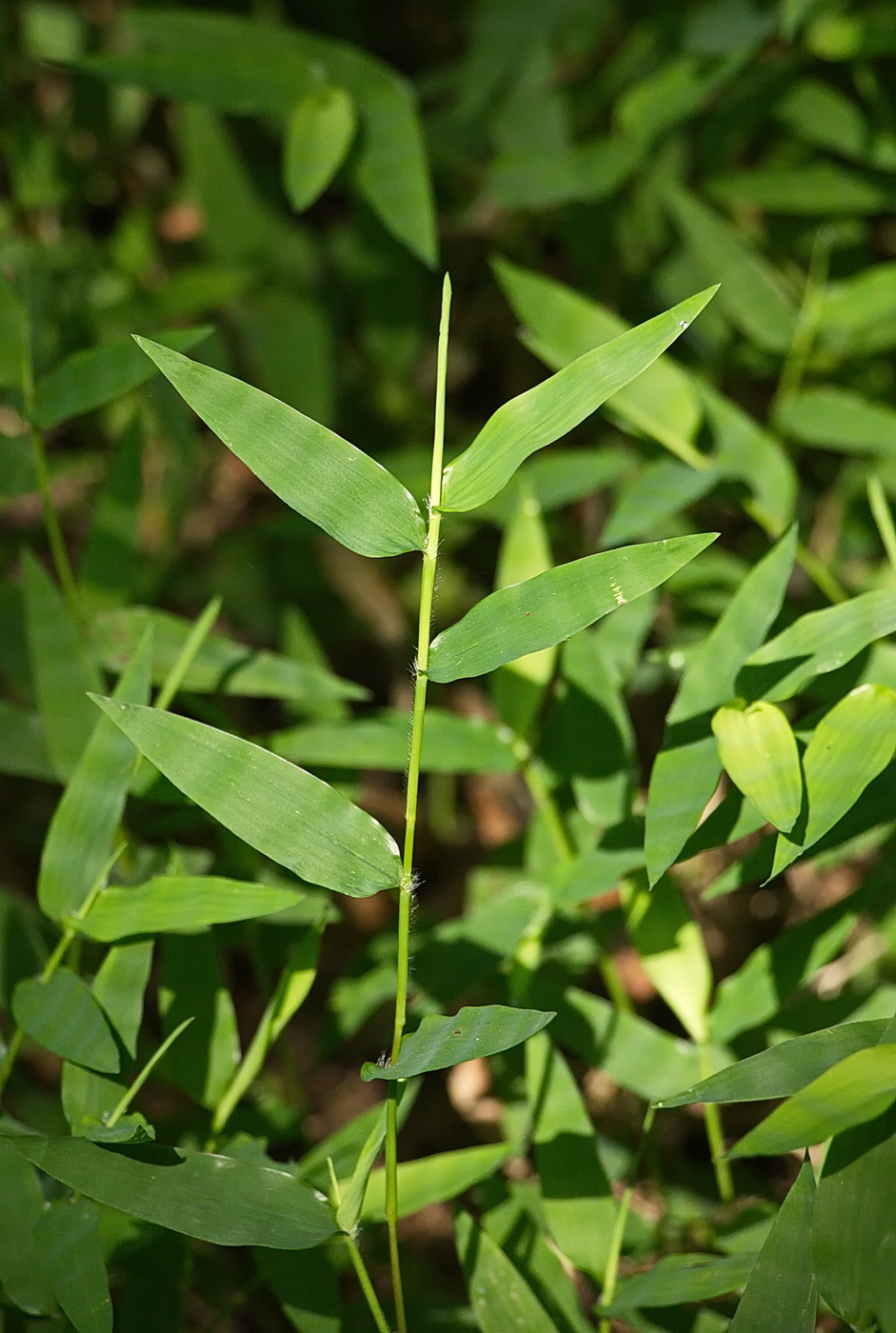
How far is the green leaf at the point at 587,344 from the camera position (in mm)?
941

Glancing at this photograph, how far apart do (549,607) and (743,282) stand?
677mm

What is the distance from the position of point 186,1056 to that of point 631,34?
1.12 m

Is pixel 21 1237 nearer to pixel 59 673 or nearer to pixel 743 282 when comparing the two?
pixel 59 673

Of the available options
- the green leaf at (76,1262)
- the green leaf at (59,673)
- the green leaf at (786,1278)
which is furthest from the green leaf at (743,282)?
the green leaf at (76,1262)

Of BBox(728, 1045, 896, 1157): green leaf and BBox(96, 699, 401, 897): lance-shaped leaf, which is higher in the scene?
BBox(96, 699, 401, 897): lance-shaped leaf

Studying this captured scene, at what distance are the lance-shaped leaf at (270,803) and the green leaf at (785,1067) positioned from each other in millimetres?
178

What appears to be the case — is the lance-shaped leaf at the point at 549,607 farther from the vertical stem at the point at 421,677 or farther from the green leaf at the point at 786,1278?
the green leaf at the point at 786,1278

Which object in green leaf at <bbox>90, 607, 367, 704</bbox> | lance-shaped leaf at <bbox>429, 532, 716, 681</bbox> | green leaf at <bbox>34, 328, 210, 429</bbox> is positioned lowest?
green leaf at <bbox>90, 607, 367, 704</bbox>

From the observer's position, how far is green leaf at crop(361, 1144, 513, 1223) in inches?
28.1

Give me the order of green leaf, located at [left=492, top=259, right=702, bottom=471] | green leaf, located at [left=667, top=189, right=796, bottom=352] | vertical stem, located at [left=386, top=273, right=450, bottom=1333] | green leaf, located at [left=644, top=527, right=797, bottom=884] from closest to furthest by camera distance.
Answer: vertical stem, located at [left=386, top=273, right=450, bottom=1333], green leaf, located at [left=644, top=527, right=797, bottom=884], green leaf, located at [left=492, top=259, right=702, bottom=471], green leaf, located at [left=667, top=189, right=796, bottom=352]

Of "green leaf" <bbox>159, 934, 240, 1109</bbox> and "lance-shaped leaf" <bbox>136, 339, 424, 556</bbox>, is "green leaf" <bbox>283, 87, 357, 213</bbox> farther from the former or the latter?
"green leaf" <bbox>159, 934, 240, 1109</bbox>

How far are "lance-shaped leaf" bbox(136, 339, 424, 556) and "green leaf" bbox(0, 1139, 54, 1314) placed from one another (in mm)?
366

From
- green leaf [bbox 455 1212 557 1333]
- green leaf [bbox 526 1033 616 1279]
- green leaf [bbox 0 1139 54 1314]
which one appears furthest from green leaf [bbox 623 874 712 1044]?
green leaf [bbox 0 1139 54 1314]

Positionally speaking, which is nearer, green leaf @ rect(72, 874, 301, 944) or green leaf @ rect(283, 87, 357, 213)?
green leaf @ rect(72, 874, 301, 944)
